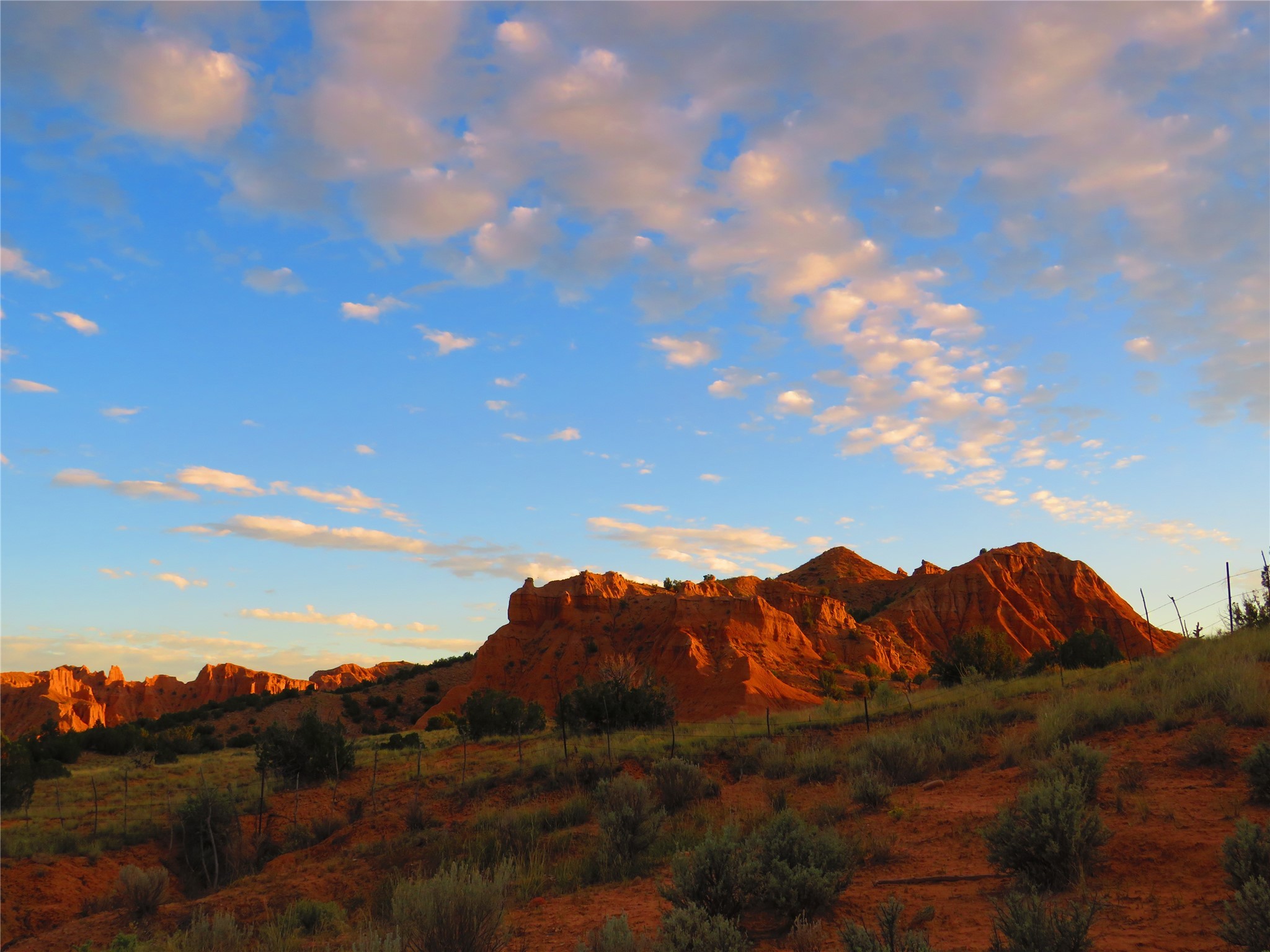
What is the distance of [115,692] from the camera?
95.1 meters

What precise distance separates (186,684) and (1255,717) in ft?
392

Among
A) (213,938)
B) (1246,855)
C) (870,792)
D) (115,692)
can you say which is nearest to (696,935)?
(1246,855)

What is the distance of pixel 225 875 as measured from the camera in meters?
17.6

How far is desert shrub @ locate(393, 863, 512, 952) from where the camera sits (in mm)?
→ 6777

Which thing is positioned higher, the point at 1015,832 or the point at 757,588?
the point at 757,588

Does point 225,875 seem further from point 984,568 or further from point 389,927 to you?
point 984,568

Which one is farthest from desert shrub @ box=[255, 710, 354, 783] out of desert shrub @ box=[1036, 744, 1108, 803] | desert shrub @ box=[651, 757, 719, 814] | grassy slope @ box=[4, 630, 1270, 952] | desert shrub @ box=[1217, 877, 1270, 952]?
desert shrub @ box=[1217, 877, 1270, 952]

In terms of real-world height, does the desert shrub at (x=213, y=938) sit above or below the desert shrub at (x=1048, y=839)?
below

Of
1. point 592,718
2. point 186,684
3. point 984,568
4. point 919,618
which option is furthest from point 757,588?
point 186,684

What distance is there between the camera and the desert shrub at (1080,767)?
1019 cm

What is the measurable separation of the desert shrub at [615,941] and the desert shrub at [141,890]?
10256 millimetres

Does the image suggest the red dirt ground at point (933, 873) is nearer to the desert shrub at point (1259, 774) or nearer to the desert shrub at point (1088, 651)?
the desert shrub at point (1259, 774)

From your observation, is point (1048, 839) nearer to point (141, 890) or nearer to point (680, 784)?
point (680, 784)

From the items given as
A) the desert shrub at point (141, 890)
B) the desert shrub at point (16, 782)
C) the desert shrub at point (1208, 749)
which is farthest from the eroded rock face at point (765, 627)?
the desert shrub at point (141, 890)
